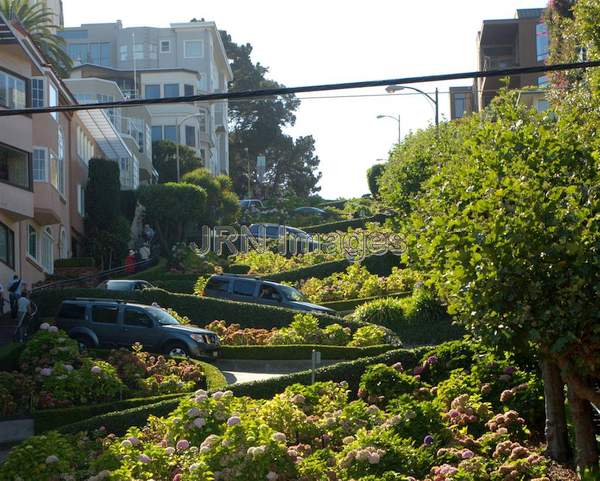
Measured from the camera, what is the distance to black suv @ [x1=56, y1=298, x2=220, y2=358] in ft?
90.9

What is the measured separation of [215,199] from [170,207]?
27.3ft

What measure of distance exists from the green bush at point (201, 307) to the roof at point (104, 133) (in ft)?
65.4

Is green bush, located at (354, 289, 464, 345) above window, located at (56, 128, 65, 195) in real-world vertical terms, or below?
below

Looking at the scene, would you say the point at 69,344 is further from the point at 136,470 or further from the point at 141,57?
the point at 141,57

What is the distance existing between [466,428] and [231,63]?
333ft

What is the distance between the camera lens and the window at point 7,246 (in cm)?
3897

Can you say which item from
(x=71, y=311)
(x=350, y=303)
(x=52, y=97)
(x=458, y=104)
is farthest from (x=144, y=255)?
(x=458, y=104)

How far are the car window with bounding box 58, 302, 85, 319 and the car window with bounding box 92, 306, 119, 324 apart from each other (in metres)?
0.33

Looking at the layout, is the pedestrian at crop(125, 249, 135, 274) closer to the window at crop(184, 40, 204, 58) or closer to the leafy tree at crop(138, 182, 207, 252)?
the leafy tree at crop(138, 182, 207, 252)

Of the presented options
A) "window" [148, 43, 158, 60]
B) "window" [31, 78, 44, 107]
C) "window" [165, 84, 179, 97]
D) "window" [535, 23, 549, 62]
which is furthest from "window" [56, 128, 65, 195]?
"window" [148, 43, 158, 60]

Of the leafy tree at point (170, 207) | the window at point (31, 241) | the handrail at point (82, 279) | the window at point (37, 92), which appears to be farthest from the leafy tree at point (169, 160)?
the window at point (37, 92)

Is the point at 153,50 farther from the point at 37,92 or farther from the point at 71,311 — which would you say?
the point at 71,311

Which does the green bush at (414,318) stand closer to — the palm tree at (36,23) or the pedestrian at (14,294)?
the pedestrian at (14,294)

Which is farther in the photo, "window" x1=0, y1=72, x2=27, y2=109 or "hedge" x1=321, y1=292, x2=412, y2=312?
"window" x1=0, y1=72, x2=27, y2=109
